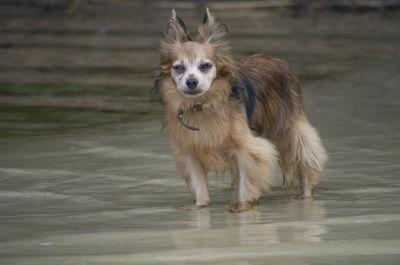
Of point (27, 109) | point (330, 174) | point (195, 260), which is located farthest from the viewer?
point (27, 109)

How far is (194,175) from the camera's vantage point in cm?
642

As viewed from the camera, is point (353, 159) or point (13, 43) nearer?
point (353, 159)

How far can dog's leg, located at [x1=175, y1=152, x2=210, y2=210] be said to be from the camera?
6.36 meters

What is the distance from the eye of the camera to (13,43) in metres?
17.3

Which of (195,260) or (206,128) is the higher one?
(206,128)

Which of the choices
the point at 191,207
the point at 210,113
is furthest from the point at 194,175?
the point at 210,113

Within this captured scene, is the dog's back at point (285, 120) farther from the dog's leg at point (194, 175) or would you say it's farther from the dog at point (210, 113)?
the dog's leg at point (194, 175)

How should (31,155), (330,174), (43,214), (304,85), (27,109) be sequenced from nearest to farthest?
(43,214) → (330,174) → (31,155) → (27,109) → (304,85)

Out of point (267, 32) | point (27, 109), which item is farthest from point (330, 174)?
point (267, 32)

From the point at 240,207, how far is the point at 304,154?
106 centimetres

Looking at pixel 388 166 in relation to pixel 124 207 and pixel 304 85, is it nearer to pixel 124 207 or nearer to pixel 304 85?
pixel 124 207

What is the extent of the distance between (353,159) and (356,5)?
14772mm

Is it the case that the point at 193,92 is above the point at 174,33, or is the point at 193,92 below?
below

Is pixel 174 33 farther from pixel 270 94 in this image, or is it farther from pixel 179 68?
pixel 270 94
